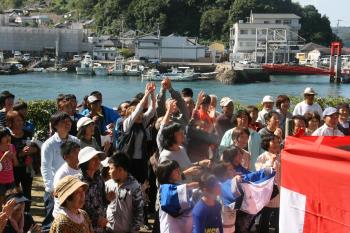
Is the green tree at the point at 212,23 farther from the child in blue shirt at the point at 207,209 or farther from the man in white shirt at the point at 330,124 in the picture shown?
the child in blue shirt at the point at 207,209

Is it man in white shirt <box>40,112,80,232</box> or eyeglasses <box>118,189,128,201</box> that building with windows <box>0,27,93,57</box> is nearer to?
man in white shirt <box>40,112,80,232</box>

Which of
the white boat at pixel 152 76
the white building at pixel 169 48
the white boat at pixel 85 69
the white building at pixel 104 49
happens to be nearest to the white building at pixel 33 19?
the white building at pixel 104 49

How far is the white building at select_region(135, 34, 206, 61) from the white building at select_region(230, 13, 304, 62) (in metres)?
6.40

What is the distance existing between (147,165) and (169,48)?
83.8 metres

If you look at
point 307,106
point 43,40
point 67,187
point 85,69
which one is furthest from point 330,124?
point 43,40

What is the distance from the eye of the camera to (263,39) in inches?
3605

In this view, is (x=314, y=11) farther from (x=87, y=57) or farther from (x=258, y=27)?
(x=87, y=57)

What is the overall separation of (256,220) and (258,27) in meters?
86.6

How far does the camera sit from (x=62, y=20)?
4902 inches

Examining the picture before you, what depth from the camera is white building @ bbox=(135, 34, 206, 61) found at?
3499 inches

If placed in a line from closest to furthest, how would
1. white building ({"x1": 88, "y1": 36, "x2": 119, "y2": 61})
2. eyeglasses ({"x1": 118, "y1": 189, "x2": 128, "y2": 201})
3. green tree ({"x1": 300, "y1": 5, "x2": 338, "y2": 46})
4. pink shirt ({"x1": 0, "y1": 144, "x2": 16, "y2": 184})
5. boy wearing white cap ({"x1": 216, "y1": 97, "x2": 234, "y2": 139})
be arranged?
eyeglasses ({"x1": 118, "y1": 189, "x2": 128, "y2": 201}) → pink shirt ({"x1": 0, "y1": 144, "x2": 16, "y2": 184}) → boy wearing white cap ({"x1": 216, "y1": 97, "x2": 234, "y2": 139}) → white building ({"x1": 88, "y1": 36, "x2": 119, "y2": 61}) → green tree ({"x1": 300, "y1": 5, "x2": 338, "y2": 46})

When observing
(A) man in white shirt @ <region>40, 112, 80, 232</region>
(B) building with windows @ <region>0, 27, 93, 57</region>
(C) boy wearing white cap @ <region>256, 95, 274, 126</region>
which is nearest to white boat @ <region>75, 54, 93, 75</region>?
(B) building with windows @ <region>0, 27, 93, 57</region>

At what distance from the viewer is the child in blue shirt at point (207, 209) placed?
418cm

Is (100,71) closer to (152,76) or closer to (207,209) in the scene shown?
(152,76)
